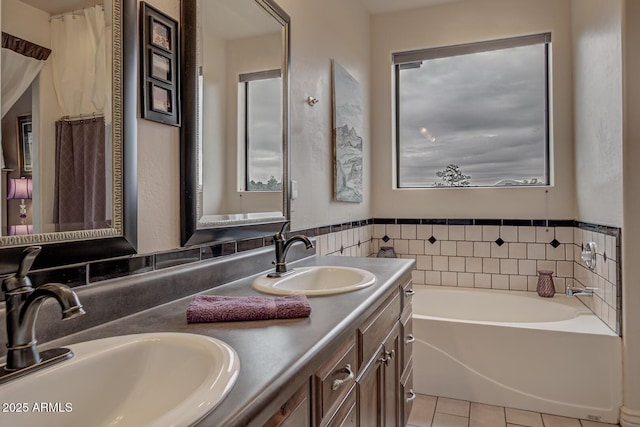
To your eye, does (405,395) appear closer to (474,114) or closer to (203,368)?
(203,368)

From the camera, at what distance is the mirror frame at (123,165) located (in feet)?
3.21

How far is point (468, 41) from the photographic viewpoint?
3305 mm

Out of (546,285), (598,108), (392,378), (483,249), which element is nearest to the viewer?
(392,378)

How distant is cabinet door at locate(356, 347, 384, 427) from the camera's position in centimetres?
126

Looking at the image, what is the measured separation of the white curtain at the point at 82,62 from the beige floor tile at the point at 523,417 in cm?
251

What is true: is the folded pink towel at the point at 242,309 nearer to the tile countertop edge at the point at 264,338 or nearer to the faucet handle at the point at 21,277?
the tile countertop edge at the point at 264,338

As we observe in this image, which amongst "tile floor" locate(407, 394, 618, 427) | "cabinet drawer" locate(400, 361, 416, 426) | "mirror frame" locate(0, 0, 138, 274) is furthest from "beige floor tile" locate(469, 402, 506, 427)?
"mirror frame" locate(0, 0, 138, 274)

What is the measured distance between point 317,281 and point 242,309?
31.2 inches

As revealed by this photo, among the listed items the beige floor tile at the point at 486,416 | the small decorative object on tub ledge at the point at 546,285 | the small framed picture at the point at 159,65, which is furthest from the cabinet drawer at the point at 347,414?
the small decorative object on tub ledge at the point at 546,285

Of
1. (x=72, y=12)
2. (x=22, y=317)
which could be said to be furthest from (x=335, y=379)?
(x=72, y=12)

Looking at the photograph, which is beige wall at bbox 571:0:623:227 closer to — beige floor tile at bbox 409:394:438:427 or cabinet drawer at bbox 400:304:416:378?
cabinet drawer at bbox 400:304:416:378

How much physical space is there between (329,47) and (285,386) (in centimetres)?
232

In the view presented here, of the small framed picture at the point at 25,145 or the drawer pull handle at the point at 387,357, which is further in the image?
the drawer pull handle at the point at 387,357

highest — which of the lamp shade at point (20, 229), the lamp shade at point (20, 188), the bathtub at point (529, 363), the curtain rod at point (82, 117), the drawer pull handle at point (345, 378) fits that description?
the curtain rod at point (82, 117)
